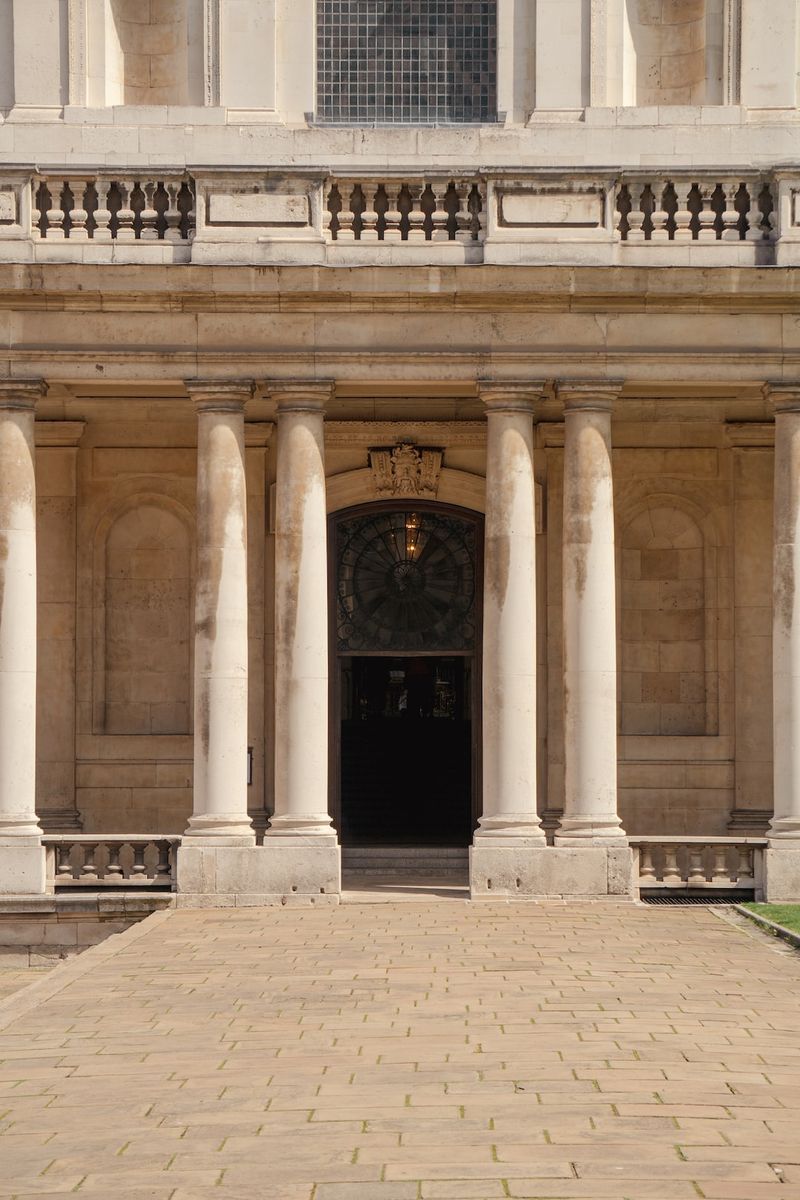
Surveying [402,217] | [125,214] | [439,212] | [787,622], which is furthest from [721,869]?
[125,214]

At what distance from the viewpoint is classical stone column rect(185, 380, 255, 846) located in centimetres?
2373

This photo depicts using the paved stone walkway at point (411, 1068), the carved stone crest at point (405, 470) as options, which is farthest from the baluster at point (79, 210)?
the paved stone walkway at point (411, 1068)

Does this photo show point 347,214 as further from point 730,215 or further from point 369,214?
point 730,215

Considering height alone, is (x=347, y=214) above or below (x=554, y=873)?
above

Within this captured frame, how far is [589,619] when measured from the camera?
24.0m

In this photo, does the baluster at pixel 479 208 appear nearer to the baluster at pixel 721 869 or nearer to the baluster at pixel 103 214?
the baluster at pixel 103 214

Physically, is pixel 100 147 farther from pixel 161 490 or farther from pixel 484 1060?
pixel 484 1060

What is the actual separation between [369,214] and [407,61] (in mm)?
4531

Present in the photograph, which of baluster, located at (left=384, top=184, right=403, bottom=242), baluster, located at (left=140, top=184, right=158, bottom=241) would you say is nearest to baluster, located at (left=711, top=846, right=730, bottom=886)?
baluster, located at (left=384, top=184, right=403, bottom=242)

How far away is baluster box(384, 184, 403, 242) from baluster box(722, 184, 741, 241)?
4260 mm

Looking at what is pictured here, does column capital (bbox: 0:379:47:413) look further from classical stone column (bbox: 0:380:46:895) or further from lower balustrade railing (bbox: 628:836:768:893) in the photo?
lower balustrade railing (bbox: 628:836:768:893)

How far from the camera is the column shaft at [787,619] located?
23.9 m

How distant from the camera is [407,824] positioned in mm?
28781

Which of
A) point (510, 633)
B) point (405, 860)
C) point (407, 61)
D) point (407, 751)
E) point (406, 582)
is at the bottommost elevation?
point (405, 860)
